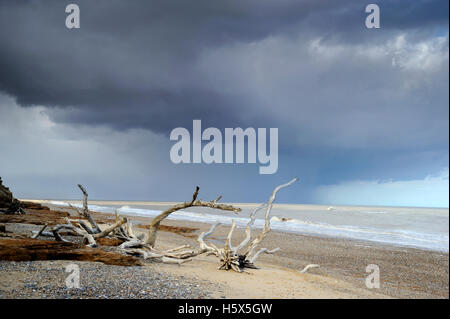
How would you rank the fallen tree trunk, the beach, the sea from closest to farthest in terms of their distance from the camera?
the beach, the fallen tree trunk, the sea

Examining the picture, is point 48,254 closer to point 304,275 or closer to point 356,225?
point 304,275

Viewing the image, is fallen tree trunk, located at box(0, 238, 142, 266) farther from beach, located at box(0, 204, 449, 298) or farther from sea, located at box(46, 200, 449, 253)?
sea, located at box(46, 200, 449, 253)

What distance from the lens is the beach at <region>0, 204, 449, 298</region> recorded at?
4.94m

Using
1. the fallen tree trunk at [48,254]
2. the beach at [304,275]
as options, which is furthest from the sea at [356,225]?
the fallen tree trunk at [48,254]

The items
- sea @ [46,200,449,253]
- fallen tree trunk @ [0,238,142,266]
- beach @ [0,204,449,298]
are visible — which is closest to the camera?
beach @ [0,204,449,298]

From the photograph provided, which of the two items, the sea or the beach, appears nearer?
the beach

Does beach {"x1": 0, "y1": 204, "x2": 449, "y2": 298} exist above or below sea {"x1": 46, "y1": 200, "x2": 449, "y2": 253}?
above

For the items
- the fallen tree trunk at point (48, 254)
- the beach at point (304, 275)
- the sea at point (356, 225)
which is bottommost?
the sea at point (356, 225)

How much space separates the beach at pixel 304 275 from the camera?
4.94m

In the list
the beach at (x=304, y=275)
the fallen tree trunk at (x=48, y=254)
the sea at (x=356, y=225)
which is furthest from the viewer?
the sea at (x=356, y=225)

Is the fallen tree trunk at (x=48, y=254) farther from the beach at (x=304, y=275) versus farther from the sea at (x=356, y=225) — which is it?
the sea at (x=356, y=225)

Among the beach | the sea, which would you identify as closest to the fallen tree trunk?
the beach

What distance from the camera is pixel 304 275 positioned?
27.8 ft
